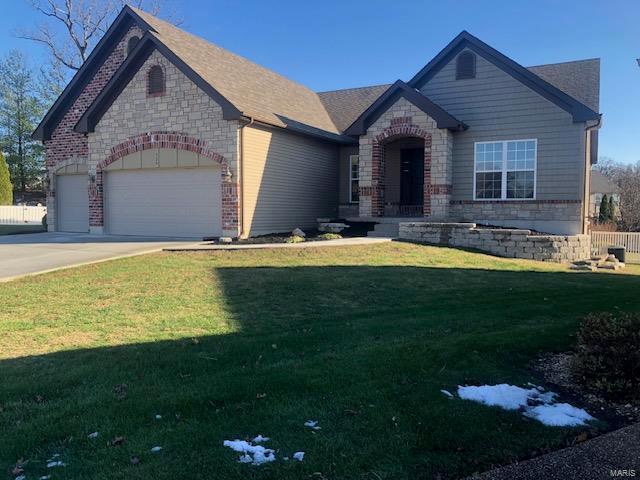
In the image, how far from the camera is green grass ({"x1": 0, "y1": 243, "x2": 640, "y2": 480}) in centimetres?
338

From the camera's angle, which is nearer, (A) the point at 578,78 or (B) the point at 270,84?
(A) the point at 578,78

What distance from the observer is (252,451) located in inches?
133

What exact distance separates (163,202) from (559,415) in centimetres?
1514

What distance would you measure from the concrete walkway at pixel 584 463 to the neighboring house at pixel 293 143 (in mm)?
12964

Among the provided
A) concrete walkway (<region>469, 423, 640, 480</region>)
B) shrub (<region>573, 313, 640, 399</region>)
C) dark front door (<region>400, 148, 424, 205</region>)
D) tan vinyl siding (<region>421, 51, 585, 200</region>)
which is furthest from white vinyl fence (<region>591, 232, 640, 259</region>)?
concrete walkway (<region>469, 423, 640, 480</region>)

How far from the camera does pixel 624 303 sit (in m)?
8.30

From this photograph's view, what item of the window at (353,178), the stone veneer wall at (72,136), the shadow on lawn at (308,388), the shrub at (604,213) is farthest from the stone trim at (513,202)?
the shrub at (604,213)

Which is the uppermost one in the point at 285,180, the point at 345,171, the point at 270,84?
the point at 270,84

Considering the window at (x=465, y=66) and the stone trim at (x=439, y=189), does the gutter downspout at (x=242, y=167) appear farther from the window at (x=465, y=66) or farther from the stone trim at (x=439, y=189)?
the window at (x=465, y=66)

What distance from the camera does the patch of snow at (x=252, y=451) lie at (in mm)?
3264

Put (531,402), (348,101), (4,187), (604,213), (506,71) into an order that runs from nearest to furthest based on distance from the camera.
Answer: (531,402) < (506,71) < (348,101) < (604,213) < (4,187)

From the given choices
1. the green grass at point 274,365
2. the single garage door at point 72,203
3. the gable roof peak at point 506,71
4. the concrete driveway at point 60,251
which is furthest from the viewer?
the single garage door at point 72,203

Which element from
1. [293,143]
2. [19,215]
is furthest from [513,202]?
[19,215]

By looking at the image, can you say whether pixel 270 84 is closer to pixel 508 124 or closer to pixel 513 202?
pixel 508 124
